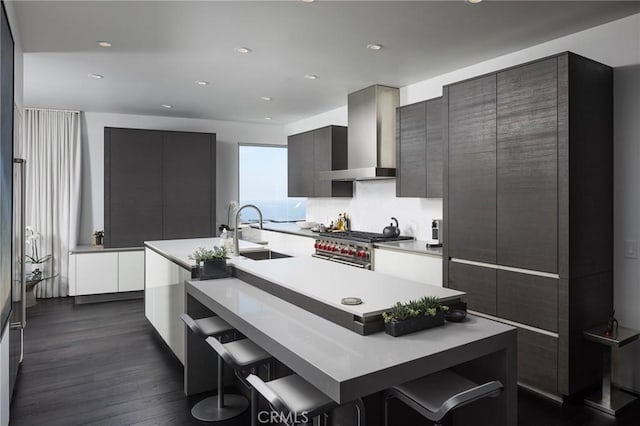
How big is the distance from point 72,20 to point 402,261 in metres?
3.39

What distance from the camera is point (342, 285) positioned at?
2.44 metres

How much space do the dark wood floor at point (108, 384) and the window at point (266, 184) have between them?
317 cm

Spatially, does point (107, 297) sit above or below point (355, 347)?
below

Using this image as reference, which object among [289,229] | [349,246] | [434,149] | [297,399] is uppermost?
[434,149]

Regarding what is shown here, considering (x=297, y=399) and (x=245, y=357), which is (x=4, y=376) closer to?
(x=245, y=357)

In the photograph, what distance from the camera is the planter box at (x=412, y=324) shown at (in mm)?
1816

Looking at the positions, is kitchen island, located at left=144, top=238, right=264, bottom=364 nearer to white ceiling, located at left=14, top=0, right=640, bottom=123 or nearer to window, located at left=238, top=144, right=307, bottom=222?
white ceiling, located at left=14, top=0, right=640, bottom=123

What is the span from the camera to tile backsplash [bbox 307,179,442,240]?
4.70 m

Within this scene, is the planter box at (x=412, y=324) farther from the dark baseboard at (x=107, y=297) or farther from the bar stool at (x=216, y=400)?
the dark baseboard at (x=107, y=297)

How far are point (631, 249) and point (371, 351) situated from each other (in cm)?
253

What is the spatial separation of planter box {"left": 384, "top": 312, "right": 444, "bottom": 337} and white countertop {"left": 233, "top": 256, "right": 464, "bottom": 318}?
97 millimetres

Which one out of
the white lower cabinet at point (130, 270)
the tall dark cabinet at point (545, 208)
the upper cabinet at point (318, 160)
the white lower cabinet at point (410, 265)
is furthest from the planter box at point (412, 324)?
the white lower cabinet at point (130, 270)

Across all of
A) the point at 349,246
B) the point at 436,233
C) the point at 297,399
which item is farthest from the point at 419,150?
the point at 297,399

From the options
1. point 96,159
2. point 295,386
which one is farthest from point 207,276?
point 96,159
